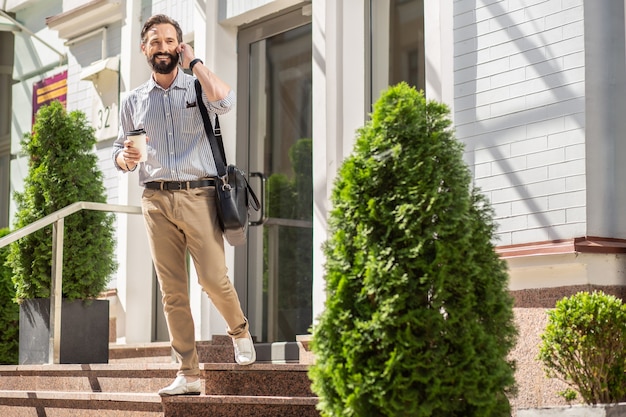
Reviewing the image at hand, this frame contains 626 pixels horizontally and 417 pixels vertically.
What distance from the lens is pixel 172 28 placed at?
18.2ft

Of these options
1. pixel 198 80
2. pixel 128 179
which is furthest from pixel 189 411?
pixel 128 179

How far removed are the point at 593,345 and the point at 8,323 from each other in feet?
17.3

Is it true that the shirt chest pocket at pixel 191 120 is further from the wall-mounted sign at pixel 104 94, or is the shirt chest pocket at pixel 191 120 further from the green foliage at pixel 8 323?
the wall-mounted sign at pixel 104 94

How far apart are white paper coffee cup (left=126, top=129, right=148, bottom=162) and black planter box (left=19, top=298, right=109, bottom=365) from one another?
2610 millimetres

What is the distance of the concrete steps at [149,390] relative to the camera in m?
5.57

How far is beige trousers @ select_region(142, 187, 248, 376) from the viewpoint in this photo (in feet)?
18.1

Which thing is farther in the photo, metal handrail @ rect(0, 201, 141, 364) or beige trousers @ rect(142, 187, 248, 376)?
metal handrail @ rect(0, 201, 141, 364)

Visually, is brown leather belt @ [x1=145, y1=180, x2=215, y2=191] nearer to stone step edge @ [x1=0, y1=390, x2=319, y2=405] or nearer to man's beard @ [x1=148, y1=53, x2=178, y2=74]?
man's beard @ [x1=148, y1=53, x2=178, y2=74]

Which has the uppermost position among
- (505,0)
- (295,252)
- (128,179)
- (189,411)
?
(505,0)

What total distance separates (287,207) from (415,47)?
5.05ft

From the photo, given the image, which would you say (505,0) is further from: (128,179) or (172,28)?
(128,179)

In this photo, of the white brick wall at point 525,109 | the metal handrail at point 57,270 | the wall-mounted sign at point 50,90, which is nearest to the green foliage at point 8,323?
the metal handrail at point 57,270

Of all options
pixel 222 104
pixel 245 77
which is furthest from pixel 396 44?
pixel 222 104

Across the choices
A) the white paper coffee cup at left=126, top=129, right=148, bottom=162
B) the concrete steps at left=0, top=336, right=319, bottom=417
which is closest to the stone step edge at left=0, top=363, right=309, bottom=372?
the concrete steps at left=0, top=336, right=319, bottom=417
